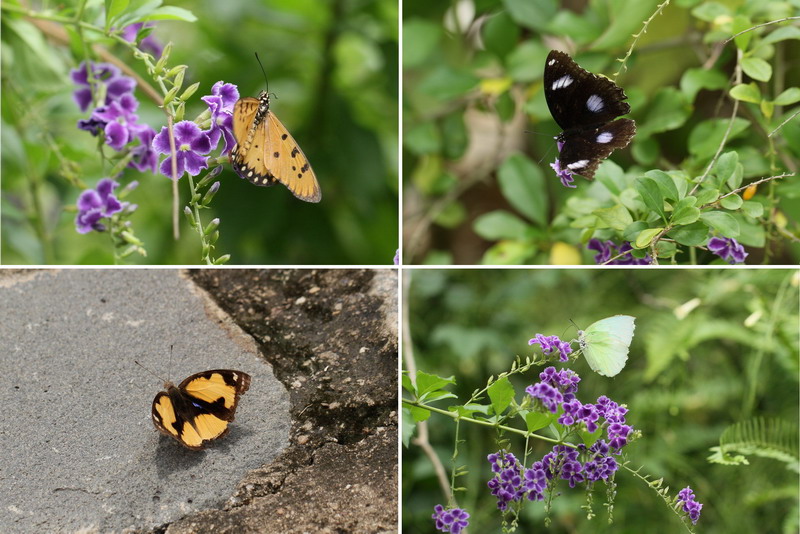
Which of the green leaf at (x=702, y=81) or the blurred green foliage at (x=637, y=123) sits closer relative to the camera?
the blurred green foliage at (x=637, y=123)

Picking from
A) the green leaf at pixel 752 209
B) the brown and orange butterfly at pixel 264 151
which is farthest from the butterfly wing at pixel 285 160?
the green leaf at pixel 752 209

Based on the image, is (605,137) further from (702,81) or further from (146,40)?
(146,40)

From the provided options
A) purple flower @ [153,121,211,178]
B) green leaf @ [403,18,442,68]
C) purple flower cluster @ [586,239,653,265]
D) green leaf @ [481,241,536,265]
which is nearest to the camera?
purple flower @ [153,121,211,178]

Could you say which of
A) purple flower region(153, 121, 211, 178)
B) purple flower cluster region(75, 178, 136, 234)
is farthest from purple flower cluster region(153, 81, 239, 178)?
purple flower cluster region(75, 178, 136, 234)

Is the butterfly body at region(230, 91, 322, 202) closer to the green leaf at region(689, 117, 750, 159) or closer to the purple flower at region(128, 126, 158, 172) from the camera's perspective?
the purple flower at region(128, 126, 158, 172)

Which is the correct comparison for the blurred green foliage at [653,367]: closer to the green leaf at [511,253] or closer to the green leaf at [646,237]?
the green leaf at [511,253]
